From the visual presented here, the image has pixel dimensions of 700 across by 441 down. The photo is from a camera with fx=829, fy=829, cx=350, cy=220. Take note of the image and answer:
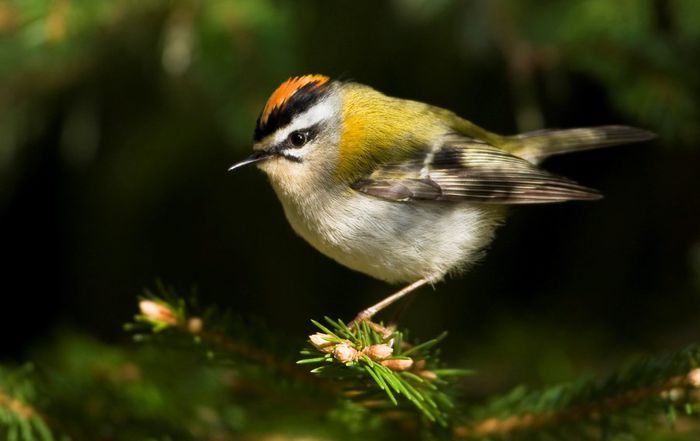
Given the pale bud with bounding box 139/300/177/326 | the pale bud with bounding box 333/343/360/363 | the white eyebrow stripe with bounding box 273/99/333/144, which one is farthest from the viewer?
the white eyebrow stripe with bounding box 273/99/333/144

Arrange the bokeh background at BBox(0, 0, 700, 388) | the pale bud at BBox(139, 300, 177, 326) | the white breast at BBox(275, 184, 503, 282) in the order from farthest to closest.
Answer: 1. the bokeh background at BBox(0, 0, 700, 388)
2. the white breast at BBox(275, 184, 503, 282)
3. the pale bud at BBox(139, 300, 177, 326)

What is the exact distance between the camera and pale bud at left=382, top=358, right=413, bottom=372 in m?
1.49

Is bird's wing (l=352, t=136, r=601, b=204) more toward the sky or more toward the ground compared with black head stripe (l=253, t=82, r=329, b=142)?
more toward the ground

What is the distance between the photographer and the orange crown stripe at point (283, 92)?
2002 mm

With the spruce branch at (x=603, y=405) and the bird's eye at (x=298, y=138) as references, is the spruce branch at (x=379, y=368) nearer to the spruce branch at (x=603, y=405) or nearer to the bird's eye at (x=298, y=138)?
the spruce branch at (x=603, y=405)

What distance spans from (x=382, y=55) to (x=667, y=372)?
1688 millimetres

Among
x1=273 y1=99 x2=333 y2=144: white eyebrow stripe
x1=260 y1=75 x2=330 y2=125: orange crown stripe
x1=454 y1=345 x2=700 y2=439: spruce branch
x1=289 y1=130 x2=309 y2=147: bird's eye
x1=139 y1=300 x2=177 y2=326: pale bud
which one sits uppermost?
x1=260 y1=75 x2=330 y2=125: orange crown stripe

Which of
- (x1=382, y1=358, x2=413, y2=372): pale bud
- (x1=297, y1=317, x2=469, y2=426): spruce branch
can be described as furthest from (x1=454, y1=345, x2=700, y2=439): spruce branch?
(x1=382, y1=358, x2=413, y2=372): pale bud

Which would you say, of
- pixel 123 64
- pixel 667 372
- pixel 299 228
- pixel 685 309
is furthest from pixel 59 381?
pixel 685 309

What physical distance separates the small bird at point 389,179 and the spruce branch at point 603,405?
44cm

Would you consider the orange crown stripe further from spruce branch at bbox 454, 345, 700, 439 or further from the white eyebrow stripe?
spruce branch at bbox 454, 345, 700, 439

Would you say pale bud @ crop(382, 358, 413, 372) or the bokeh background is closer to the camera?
pale bud @ crop(382, 358, 413, 372)

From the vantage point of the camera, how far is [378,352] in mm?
1457

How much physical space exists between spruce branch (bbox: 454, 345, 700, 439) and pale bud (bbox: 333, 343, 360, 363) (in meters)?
0.41
